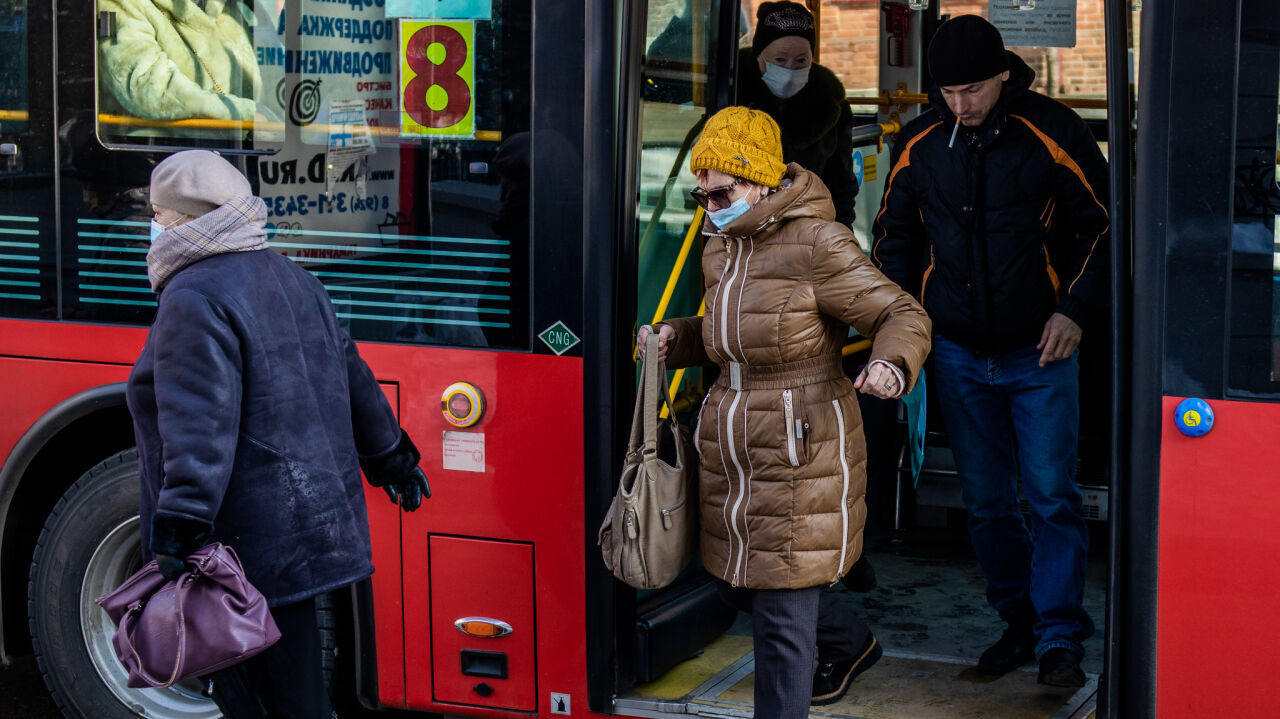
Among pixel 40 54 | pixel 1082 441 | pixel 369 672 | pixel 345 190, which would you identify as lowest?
pixel 369 672

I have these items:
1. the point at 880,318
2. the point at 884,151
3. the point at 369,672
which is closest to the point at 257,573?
the point at 369,672

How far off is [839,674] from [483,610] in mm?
983

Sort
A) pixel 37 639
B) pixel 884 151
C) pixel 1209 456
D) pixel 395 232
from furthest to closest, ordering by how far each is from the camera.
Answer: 1. pixel 884 151
2. pixel 37 639
3. pixel 395 232
4. pixel 1209 456

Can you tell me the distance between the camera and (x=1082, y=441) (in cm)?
539

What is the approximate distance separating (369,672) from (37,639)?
1094 millimetres

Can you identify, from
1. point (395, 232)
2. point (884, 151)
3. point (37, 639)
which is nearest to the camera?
point (395, 232)

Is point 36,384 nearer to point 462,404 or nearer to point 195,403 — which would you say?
point 462,404

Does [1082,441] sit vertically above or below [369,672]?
above

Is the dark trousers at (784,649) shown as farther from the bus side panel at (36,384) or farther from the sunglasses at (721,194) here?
the bus side panel at (36,384)

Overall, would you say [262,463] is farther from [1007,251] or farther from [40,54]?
[1007,251]

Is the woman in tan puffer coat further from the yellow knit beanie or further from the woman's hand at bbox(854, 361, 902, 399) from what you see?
the woman's hand at bbox(854, 361, 902, 399)

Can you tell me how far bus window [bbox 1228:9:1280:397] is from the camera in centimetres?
309

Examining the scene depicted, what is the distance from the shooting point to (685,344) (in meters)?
3.64

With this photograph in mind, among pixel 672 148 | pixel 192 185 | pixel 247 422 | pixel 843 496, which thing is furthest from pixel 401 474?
pixel 672 148
